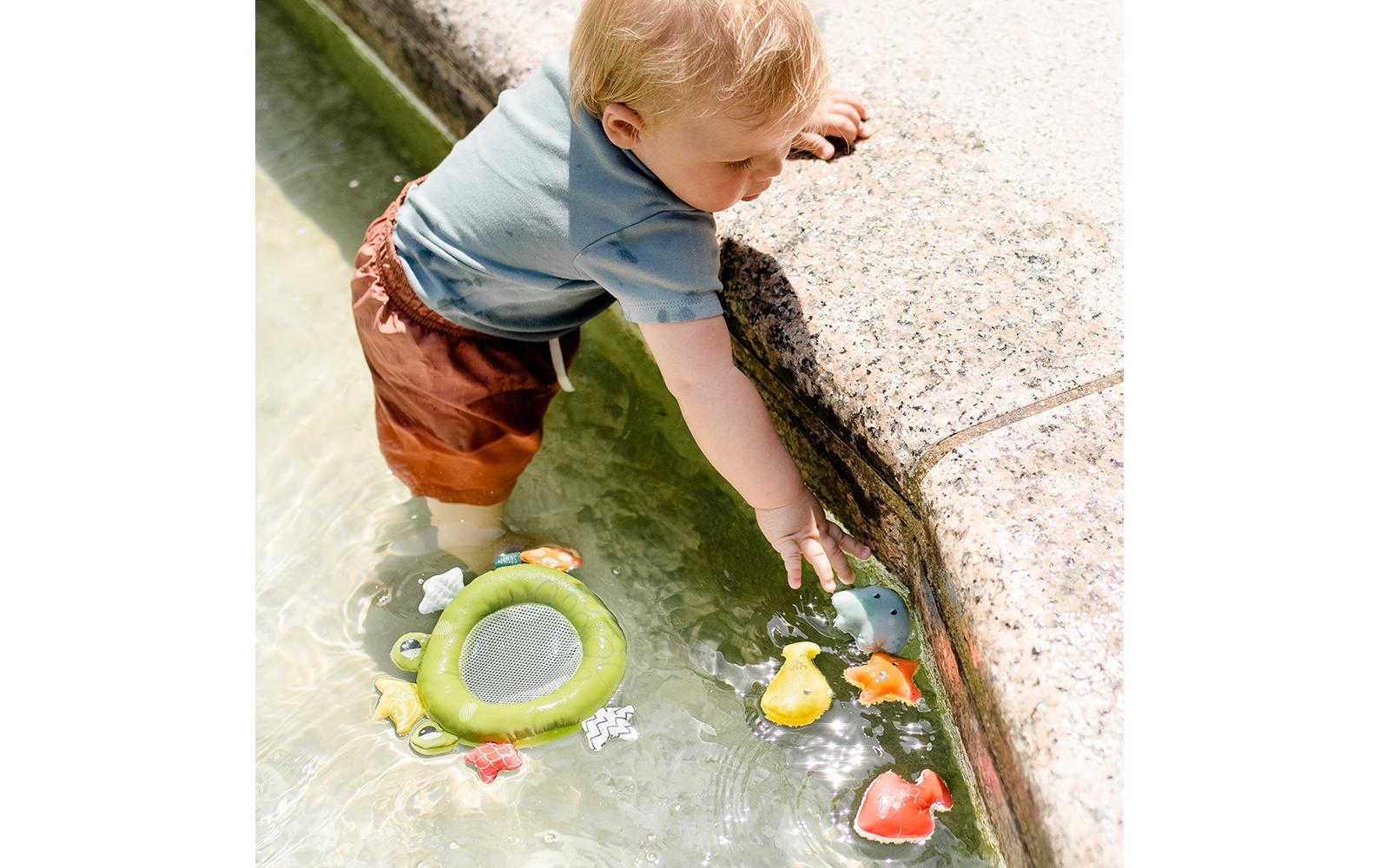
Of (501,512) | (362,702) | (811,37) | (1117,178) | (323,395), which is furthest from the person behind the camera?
(323,395)

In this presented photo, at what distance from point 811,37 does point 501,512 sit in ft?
4.18

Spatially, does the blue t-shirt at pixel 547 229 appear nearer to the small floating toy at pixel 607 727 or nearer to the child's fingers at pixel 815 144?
the child's fingers at pixel 815 144

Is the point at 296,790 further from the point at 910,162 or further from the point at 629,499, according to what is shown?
the point at 910,162

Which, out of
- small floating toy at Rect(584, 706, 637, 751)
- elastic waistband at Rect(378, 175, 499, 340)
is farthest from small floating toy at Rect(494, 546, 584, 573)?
elastic waistband at Rect(378, 175, 499, 340)

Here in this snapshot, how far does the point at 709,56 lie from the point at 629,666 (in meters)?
1.13

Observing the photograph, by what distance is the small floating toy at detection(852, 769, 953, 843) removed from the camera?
188 centimetres

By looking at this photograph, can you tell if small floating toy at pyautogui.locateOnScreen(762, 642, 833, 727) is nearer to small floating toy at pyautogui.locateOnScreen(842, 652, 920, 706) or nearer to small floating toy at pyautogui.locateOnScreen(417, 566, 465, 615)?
small floating toy at pyautogui.locateOnScreen(842, 652, 920, 706)

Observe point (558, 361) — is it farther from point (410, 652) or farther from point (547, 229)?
point (410, 652)

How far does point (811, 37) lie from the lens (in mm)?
1603

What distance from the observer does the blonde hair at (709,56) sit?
154cm

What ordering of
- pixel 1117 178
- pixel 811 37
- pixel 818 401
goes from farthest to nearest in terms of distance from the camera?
pixel 1117 178 → pixel 818 401 → pixel 811 37

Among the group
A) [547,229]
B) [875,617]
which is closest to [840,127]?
[547,229]

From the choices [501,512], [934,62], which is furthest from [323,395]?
[934,62]

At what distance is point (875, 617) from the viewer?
197 centimetres
